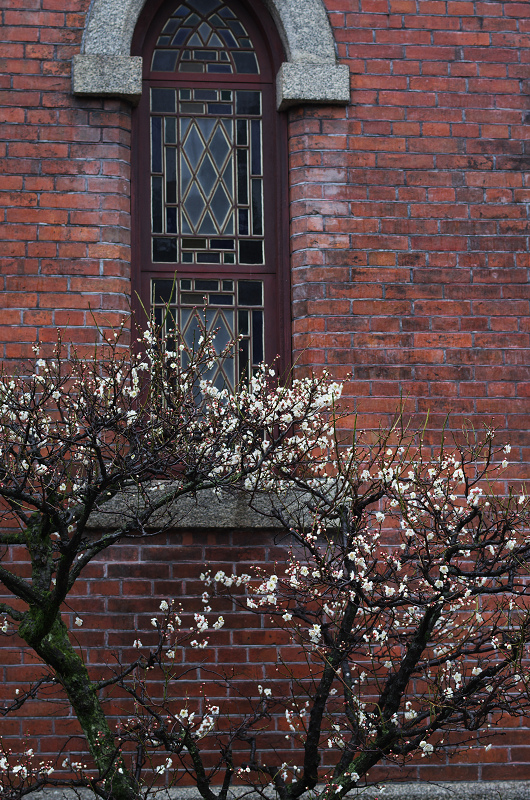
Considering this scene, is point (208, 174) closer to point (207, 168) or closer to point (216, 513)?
point (207, 168)

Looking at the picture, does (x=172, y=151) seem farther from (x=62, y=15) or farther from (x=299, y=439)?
(x=299, y=439)

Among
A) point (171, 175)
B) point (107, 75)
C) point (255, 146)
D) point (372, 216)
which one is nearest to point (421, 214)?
point (372, 216)

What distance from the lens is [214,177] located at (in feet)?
18.0

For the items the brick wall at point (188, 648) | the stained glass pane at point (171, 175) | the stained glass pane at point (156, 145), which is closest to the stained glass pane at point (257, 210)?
the stained glass pane at point (171, 175)

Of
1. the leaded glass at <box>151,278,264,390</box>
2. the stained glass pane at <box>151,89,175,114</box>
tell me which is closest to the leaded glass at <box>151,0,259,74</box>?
the stained glass pane at <box>151,89,175,114</box>

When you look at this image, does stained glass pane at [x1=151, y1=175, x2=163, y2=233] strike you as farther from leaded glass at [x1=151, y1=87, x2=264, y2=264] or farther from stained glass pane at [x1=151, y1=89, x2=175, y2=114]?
stained glass pane at [x1=151, y1=89, x2=175, y2=114]

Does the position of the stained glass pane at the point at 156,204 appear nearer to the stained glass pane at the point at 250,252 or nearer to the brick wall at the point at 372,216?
the brick wall at the point at 372,216

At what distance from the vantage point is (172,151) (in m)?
5.48

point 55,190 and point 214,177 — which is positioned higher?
point 214,177

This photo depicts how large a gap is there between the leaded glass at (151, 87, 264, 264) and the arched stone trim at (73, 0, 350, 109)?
29cm

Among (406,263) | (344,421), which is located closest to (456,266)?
(406,263)

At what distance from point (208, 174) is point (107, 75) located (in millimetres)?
799

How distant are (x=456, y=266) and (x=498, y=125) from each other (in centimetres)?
91

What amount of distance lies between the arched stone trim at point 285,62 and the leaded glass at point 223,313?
Answer: 3.60ft
